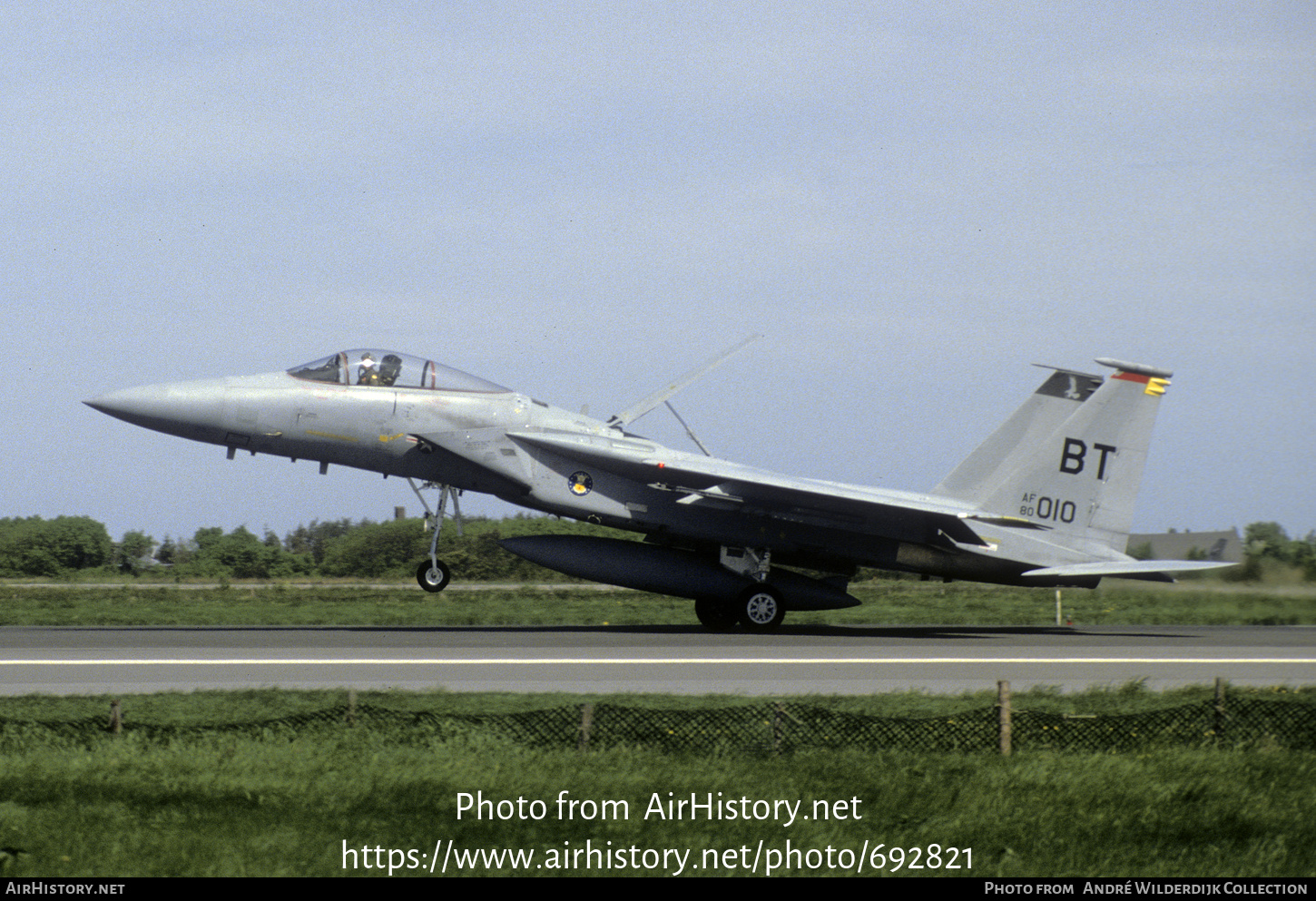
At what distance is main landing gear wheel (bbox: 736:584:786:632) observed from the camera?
20359 mm

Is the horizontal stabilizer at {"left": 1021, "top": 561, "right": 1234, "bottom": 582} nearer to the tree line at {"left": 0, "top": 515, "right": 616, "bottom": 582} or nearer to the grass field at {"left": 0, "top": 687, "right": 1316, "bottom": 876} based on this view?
the grass field at {"left": 0, "top": 687, "right": 1316, "bottom": 876}

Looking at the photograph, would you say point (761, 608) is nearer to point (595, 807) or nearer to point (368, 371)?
point (368, 371)

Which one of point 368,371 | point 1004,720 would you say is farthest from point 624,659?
point 1004,720

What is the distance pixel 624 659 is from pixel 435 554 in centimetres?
431

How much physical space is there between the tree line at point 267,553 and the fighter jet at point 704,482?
17.8 meters

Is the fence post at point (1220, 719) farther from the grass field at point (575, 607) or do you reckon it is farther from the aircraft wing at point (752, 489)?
the grass field at point (575, 607)

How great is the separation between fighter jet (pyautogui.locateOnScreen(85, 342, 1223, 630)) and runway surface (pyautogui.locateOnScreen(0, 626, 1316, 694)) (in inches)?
43.0

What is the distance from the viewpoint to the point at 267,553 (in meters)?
52.1

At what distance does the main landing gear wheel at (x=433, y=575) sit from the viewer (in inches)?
741

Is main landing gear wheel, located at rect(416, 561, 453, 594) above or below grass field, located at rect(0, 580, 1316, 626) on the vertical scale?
above

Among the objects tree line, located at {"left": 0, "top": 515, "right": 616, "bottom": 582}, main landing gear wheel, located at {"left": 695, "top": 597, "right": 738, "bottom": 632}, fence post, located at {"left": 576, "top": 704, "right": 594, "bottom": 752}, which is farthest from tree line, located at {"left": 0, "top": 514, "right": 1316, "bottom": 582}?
fence post, located at {"left": 576, "top": 704, "right": 594, "bottom": 752}

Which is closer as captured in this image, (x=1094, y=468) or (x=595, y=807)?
(x=595, y=807)
